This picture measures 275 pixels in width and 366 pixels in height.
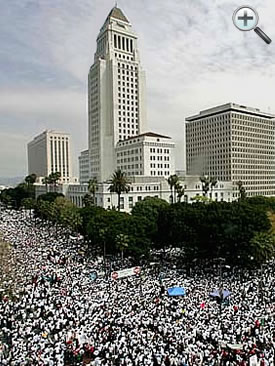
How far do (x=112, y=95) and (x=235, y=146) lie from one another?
5021cm

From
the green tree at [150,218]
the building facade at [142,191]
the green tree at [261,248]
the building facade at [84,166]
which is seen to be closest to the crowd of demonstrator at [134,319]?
the green tree at [261,248]

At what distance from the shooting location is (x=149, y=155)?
96.6 meters

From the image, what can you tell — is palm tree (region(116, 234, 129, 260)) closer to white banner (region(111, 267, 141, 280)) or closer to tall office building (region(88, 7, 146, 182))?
white banner (region(111, 267, 141, 280))

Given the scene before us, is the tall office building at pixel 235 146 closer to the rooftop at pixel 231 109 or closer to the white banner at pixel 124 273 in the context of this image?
the rooftop at pixel 231 109

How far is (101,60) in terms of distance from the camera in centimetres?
11162

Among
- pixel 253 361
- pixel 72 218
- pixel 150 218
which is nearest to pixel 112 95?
pixel 72 218

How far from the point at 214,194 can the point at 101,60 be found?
50.8m

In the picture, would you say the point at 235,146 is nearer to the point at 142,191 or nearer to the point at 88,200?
the point at 142,191

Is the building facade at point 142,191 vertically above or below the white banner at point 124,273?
above

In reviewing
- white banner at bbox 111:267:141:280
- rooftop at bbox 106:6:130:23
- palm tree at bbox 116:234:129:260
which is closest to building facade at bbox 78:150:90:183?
rooftop at bbox 106:6:130:23

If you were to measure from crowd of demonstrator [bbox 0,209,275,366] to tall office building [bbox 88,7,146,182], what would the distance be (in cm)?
7880

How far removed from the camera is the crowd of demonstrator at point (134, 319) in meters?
17.9

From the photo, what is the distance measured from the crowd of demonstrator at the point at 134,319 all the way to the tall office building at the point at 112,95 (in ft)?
259

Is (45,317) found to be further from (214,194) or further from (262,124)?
(262,124)
